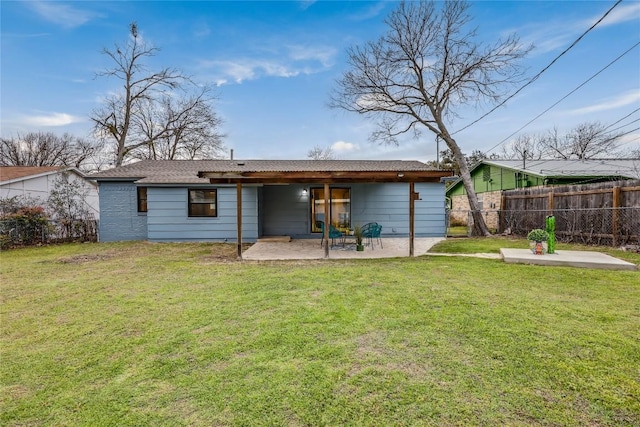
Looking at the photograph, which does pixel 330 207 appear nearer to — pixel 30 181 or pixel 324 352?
pixel 324 352

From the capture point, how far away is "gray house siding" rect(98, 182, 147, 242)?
35.1 feet

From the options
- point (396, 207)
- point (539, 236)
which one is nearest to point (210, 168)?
point (396, 207)

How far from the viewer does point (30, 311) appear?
3.71 metres

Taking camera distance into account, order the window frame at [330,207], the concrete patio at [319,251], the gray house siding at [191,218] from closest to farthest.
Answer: the concrete patio at [319,251] → the gray house siding at [191,218] → the window frame at [330,207]

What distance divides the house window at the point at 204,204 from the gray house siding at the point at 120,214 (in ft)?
6.42

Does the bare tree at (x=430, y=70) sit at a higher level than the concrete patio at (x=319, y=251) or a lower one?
higher

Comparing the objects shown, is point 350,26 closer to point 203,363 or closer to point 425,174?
point 425,174

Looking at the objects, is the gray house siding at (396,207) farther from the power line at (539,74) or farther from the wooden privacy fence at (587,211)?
the power line at (539,74)

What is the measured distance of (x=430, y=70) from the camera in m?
12.1

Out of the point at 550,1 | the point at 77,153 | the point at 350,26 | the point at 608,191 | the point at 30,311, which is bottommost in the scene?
the point at 30,311

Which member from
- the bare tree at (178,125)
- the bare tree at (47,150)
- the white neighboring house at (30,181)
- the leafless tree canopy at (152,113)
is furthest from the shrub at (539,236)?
the bare tree at (47,150)

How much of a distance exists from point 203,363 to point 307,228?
8.95 meters

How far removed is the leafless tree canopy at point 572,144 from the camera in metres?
24.0

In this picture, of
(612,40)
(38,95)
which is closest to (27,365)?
(38,95)
